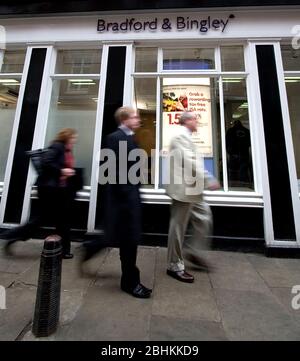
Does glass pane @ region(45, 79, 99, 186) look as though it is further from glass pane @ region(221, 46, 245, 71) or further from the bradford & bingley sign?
glass pane @ region(221, 46, 245, 71)

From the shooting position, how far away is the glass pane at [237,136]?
5.39 metres

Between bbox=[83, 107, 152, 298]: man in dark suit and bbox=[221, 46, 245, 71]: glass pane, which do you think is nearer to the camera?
bbox=[83, 107, 152, 298]: man in dark suit

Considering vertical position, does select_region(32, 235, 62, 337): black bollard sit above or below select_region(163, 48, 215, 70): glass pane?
below

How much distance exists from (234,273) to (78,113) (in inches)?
173

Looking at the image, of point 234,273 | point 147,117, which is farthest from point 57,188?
point 234,273

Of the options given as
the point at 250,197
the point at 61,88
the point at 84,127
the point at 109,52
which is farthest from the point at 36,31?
the point at 250,197

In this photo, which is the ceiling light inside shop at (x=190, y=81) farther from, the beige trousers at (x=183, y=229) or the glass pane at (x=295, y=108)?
the beige trousers at (x=183, y=229)

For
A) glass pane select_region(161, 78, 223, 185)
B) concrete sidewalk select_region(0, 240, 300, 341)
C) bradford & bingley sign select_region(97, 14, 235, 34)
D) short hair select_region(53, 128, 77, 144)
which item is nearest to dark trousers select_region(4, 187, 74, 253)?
concrete sidewalk select_region(0, 240, 300, 341)

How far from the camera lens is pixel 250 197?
5105mm

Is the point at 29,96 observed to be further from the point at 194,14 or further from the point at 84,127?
the point at 194,14

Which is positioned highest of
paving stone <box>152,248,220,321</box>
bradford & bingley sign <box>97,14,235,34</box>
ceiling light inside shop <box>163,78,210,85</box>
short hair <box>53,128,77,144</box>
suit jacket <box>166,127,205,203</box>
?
bradford & bingley sign <box>97,14,235,34</box>

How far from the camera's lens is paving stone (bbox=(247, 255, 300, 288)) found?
385cm

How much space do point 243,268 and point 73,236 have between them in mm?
3143

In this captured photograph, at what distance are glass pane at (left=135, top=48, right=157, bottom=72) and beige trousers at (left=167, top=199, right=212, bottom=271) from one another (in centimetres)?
334
